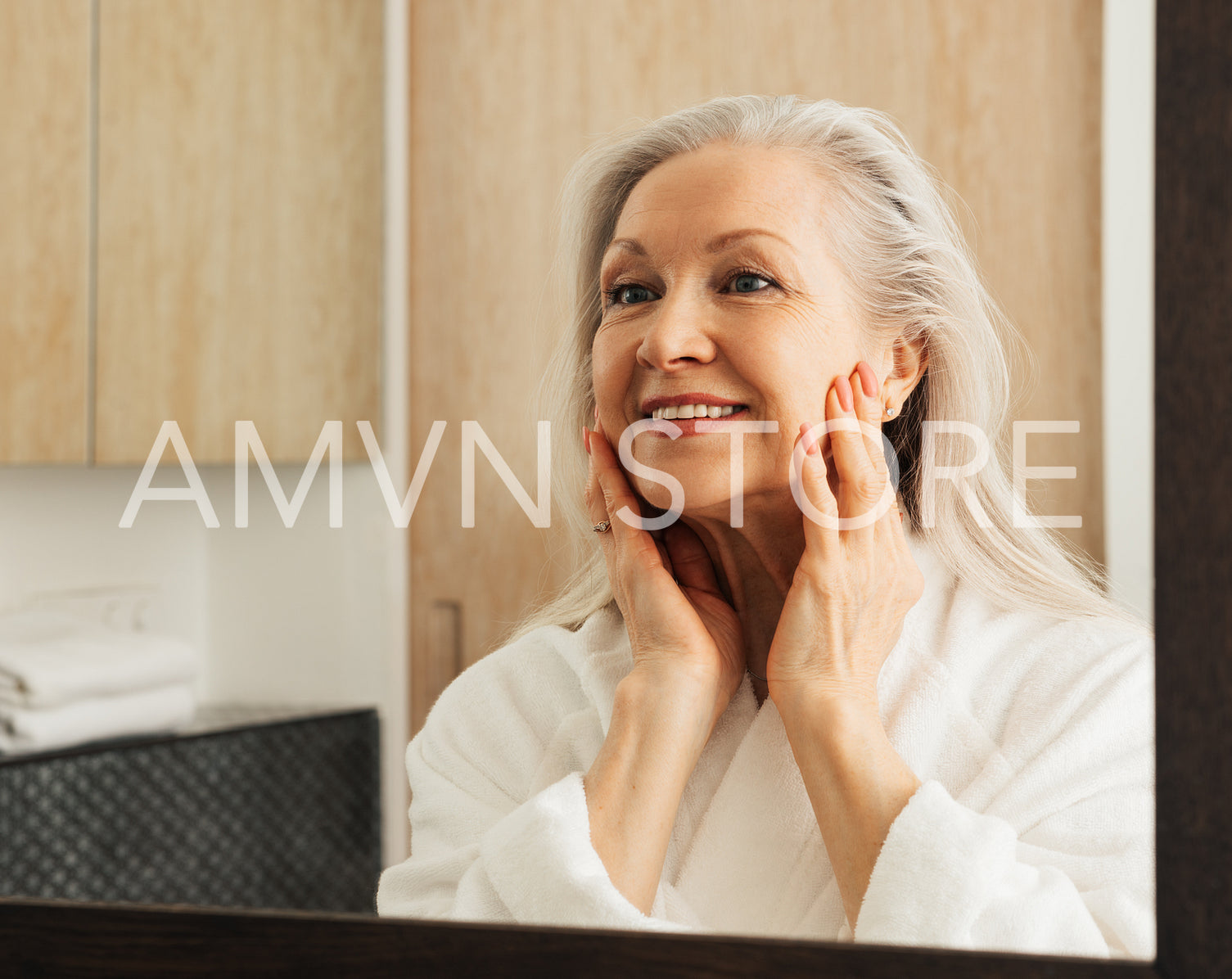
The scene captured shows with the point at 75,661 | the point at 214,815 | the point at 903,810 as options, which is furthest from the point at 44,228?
the point at 903,810

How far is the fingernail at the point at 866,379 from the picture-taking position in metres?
0.32

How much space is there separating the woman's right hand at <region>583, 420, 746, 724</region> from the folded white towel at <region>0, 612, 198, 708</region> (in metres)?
0.47

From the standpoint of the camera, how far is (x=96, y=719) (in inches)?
26.3

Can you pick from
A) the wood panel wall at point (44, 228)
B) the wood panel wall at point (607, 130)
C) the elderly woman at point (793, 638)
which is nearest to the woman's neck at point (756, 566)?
the elderly woman at point (793, 638)

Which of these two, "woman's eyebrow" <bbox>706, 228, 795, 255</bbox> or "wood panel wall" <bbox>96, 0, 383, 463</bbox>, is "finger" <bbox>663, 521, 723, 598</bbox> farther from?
"wood panel wall" <bbox>96, 0, 383, 463</bbox>

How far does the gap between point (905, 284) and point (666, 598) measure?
15cm

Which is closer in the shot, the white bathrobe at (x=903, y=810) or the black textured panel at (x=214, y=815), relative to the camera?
the white bathrobe at (x=903, y=810)

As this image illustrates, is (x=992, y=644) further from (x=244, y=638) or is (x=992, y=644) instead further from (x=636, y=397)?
(x=244, y=638)
